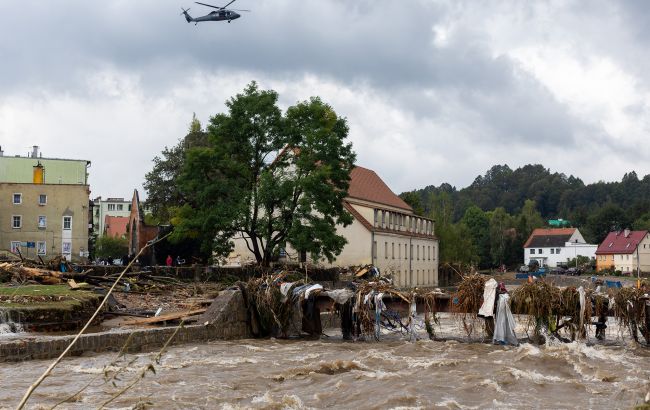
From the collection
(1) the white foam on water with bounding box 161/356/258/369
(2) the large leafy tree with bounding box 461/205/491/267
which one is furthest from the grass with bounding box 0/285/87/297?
(2) the large leafy tree with bounding box 461/205/491/267

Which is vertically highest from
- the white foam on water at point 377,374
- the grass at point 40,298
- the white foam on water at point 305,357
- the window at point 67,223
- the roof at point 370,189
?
the roof at point 370,189

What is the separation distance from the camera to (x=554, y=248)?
443ft

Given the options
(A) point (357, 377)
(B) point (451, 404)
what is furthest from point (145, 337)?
(B) point (451, 404)

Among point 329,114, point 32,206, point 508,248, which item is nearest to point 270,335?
point 329,114

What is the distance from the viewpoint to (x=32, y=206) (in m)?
63.2

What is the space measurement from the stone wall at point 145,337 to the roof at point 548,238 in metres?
121

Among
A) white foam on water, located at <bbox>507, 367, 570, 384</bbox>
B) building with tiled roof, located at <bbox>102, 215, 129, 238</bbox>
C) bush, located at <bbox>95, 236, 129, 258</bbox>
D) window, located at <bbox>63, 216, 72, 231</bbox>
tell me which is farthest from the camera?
building with tiled roof, located at <bbox>102, 215, 129, 238</bbox>

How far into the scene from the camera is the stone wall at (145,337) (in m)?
15.1

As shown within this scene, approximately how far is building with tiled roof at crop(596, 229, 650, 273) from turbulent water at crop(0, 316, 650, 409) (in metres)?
101

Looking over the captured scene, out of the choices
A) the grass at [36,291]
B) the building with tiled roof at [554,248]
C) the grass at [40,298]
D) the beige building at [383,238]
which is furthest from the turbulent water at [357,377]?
the building with tiled roof at [554,248]

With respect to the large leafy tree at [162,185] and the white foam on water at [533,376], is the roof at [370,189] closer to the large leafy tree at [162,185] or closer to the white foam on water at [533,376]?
the large leafy tree at [162,185]

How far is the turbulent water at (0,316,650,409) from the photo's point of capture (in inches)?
485

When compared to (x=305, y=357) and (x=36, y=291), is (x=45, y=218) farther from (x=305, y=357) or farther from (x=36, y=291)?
(x=305, y=357)

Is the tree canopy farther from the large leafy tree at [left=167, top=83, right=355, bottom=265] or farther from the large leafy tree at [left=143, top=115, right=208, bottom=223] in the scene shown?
the large leafy tree at [left=143, top=115, right=208, bottom=223]
